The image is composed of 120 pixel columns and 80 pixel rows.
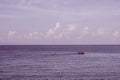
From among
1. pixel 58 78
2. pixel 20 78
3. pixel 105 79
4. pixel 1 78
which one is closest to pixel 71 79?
pixel 58 78

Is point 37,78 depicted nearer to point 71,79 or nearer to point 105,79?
point 71,79

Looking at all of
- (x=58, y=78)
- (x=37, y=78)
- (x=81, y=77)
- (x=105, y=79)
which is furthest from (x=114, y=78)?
(x=37, y=78)

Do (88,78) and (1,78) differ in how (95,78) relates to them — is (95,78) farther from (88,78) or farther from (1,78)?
(1,78)

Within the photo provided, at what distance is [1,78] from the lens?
57.7 m

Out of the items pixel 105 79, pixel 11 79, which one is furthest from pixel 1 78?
pixel 105 79

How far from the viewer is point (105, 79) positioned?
187ft

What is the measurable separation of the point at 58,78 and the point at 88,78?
6675 millimetres

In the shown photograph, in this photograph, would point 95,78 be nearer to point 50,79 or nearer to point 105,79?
point 105,79

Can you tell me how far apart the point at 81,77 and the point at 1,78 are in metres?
18.0

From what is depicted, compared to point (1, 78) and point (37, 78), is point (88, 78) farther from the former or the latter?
point (1, 78)

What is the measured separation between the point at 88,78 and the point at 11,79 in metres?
16.9

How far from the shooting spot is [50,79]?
56.7m

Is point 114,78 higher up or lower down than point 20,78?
higher up

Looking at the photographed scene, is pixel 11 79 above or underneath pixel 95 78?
underneath
